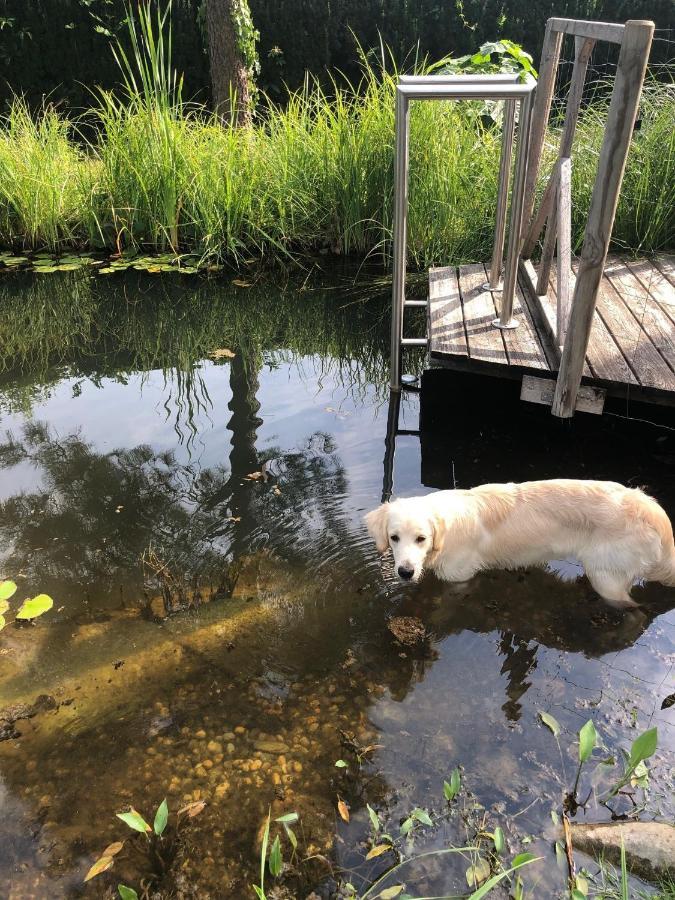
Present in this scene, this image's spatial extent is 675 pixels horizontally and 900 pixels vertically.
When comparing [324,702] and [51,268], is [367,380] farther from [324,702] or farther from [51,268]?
[51,268]

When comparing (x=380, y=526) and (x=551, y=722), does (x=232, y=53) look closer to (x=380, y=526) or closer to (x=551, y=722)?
(x=380, y=526)

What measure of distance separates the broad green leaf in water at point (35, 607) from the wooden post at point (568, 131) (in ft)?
12.2

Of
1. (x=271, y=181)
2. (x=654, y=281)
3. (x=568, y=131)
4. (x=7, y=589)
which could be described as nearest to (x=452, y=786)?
(x=7, y=589)

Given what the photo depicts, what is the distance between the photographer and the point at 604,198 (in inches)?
118

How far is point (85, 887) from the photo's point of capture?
2.04 meters

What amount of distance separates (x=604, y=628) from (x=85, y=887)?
2154 mm

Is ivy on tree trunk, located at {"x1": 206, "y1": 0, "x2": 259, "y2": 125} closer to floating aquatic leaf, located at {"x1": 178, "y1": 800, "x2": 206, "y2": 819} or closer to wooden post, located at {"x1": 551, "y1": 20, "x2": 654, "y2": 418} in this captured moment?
wooden post, located at {"x1": 551, "y1": 20, "x2": 654, "y2": 418}


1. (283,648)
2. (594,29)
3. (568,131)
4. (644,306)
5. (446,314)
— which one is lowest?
(283,648)

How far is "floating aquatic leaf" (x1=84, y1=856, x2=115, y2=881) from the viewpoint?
206 centimetres

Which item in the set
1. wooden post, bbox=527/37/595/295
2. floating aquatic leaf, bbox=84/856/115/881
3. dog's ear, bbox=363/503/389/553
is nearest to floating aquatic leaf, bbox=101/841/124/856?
floating aquatic leaf, bbox=84/856/115/881

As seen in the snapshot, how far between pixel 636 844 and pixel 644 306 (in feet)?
11.7

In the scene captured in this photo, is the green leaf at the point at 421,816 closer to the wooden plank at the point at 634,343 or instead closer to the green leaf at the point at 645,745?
the green leaf at the point at 645,745

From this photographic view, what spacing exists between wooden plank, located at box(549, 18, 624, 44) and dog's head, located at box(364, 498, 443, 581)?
213 cm

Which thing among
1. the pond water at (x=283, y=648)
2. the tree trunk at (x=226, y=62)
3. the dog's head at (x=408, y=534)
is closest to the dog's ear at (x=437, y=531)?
the dog's head at (x=408, y=534)
